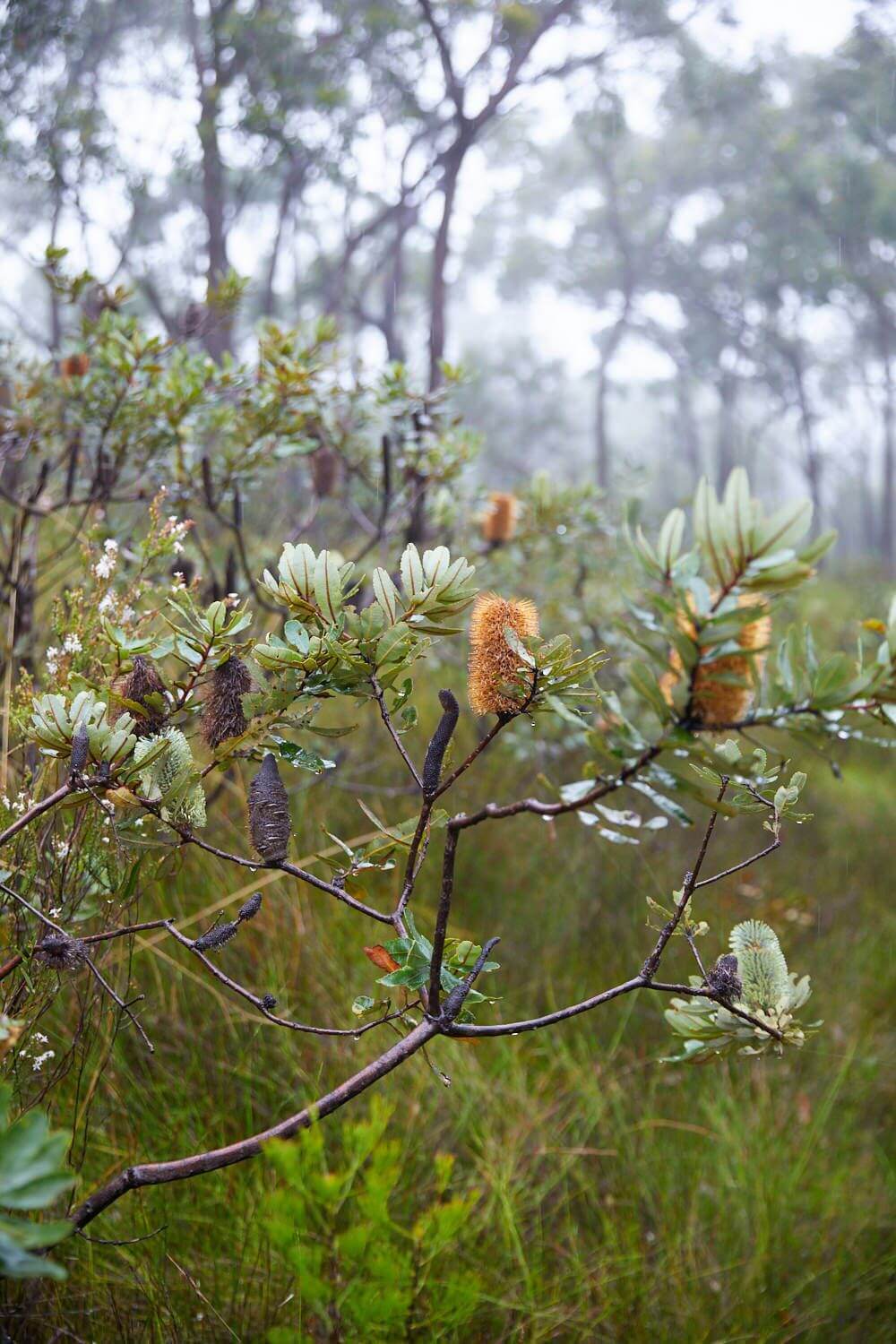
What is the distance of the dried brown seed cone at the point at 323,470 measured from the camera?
2715 millimetres

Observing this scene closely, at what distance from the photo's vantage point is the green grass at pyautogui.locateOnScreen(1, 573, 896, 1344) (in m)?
1.51

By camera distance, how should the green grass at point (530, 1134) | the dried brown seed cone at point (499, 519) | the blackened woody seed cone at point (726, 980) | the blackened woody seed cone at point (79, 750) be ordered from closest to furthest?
the blackened woody seed cone at point (79, 750)
the blackened woody seed cone at point (726, 980)
the green grass at point (530, 1134)
the dried brown seed cone at point (499, 519)

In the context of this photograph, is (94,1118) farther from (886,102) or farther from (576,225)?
(576,225)

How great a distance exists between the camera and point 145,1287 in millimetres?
1256

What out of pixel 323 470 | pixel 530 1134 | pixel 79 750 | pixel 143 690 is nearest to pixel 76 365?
pixel 323 470

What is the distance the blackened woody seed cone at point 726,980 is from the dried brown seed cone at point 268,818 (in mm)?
479

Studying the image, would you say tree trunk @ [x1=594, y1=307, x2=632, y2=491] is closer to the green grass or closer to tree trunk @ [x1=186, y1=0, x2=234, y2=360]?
tree trunk @ [x1=186, y1=0, x2=234, y2=360]

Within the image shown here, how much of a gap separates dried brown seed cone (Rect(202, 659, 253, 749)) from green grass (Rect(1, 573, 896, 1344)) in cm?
39

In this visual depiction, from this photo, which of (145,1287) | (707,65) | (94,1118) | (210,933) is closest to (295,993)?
(94,1118)

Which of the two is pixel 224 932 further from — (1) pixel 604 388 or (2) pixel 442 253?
(1) pixel 604 388

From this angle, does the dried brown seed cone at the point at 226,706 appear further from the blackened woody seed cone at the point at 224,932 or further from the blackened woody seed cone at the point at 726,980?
the blackened woody seed cone at the point at 726,980

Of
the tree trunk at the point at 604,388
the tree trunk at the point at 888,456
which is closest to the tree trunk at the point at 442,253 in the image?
the tree trunk at the point at 604,388

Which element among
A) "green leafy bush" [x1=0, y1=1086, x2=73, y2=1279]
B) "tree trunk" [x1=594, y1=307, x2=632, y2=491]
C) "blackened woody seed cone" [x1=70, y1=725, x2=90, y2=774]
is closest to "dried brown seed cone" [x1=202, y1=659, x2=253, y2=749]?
"blackened woody seed cone" [x1=70, y1=725, x2=90, y2=774]

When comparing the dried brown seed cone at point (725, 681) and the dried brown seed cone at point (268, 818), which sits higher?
the dried brown seed cone at point (725, 681)
